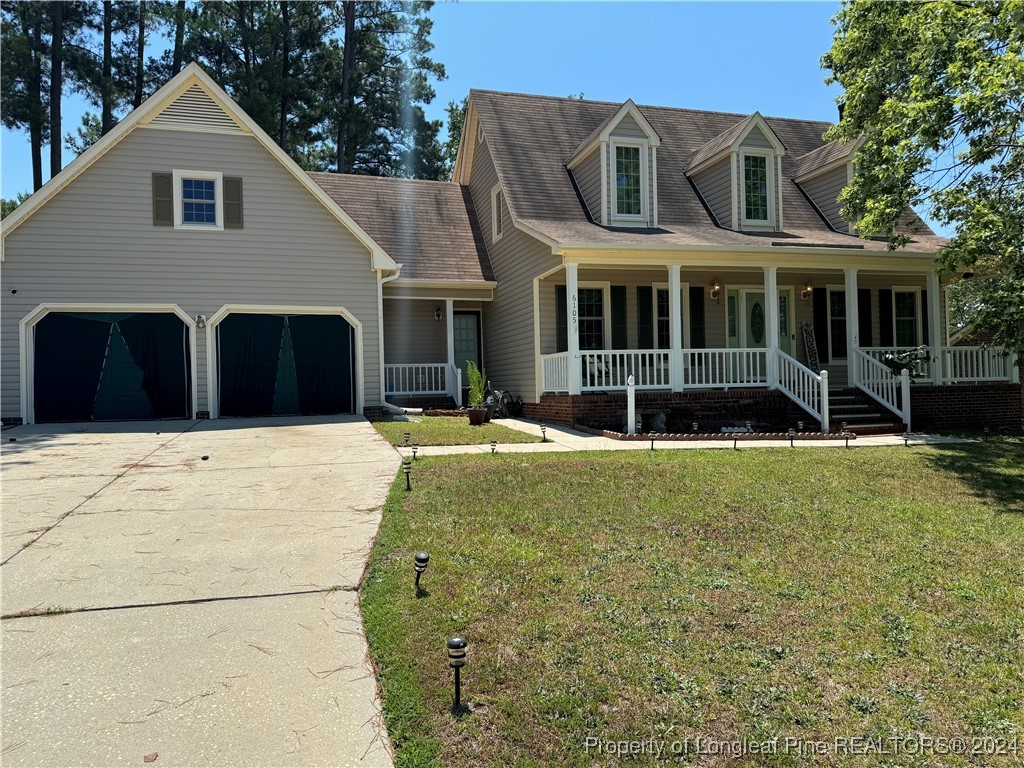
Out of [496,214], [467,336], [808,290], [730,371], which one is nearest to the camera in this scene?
[730,371]

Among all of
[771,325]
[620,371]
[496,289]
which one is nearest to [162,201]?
[496,289]

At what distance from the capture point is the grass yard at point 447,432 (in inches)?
402

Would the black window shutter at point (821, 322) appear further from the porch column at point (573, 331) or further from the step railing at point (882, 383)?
the porch column at point (573, 331)

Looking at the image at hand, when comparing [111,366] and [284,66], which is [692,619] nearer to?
[111,366]

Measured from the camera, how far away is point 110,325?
13203mm

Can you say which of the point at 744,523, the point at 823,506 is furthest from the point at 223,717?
the point at 823,506

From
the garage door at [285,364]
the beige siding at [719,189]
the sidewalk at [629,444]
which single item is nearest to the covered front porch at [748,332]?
the sidewalk at [629,444]

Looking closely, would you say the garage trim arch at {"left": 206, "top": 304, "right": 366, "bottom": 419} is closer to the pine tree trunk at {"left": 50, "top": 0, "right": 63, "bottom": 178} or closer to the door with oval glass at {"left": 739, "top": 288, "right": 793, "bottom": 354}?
the door with oval glass at {"left": 739, "top": 288, "right": 793, "bottom": 354}

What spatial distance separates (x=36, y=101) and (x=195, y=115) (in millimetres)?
15084

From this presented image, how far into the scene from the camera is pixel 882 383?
44.7ft

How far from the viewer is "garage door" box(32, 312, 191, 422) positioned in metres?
13.0

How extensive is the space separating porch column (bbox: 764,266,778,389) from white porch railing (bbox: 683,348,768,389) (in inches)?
6.5

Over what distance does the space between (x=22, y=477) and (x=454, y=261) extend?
38.0 feet

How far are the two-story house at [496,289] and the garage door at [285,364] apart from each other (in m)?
0.05
